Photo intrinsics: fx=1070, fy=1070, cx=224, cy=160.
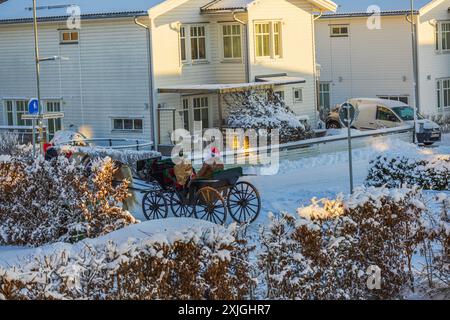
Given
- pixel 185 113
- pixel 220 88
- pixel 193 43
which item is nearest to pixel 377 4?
pixel 193 43

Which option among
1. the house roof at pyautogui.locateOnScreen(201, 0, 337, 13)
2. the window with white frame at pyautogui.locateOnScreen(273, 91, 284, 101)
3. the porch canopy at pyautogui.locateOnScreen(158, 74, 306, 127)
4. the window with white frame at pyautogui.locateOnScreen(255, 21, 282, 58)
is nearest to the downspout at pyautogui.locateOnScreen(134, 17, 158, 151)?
the porch canopy at pyautogui.locateOnScreen(158, 74, 306, 127)

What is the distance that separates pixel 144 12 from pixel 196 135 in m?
4.18

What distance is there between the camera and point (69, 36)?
34.2 m

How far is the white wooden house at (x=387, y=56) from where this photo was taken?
40938mm

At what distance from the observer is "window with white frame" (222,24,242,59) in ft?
116

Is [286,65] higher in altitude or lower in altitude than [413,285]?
higher

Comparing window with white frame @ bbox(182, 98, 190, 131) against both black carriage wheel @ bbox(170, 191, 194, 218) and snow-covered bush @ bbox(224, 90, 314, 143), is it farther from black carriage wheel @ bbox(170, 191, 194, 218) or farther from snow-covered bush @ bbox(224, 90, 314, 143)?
black carriage wheel @ bbox(170, 191, 194, 218)

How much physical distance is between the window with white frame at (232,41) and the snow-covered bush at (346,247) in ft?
78.0

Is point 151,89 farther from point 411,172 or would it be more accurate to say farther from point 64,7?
point 411,172

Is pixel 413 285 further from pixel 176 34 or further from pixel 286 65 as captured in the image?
pixel 286 65

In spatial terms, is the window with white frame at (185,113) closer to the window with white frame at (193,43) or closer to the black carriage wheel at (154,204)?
the window with white frame at (193,43)

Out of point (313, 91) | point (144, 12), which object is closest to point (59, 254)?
point (144, 12)

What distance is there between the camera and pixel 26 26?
35.3 metres

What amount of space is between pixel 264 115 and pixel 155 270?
23931mm
